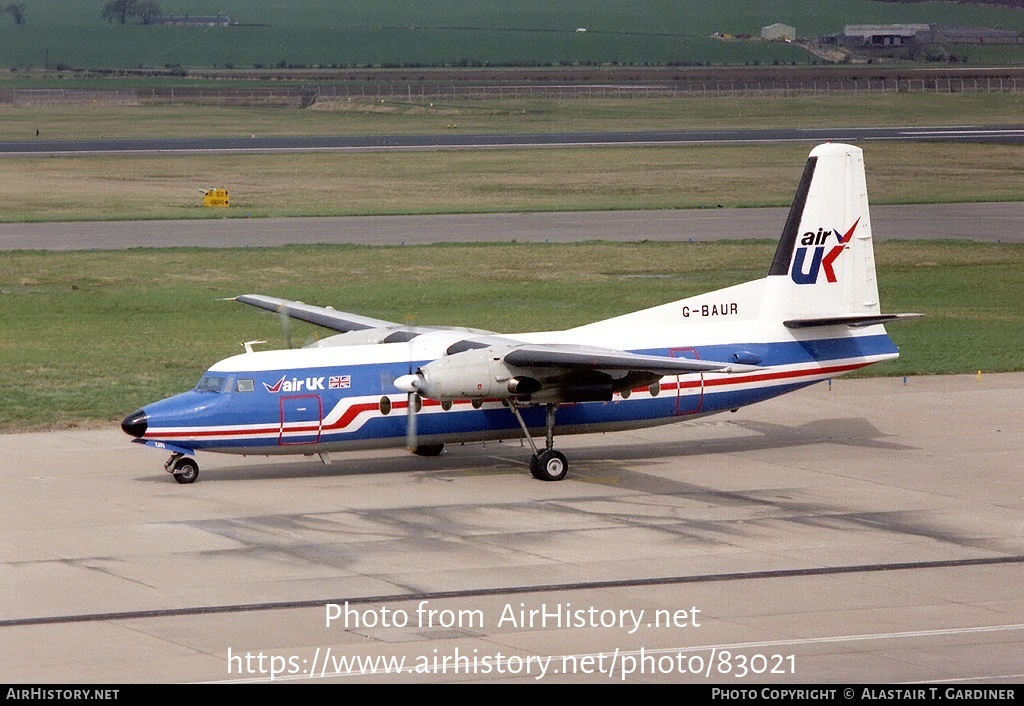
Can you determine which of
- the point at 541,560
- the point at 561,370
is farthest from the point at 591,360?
the point at 541,560

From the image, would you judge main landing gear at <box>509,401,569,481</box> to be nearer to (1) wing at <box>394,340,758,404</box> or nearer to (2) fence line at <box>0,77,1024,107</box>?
(1) wing at <box>394,340,758,404</box>

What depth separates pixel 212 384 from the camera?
27062 millimetres

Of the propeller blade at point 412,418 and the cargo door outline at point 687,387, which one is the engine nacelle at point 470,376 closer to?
the propeller blade at point 412,418

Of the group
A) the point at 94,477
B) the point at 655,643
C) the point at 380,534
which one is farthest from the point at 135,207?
the point at 655,643

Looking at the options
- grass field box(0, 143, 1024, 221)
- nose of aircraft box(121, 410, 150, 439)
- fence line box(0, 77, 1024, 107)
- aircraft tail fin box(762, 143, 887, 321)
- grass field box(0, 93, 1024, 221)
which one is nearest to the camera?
nose of aircraft box(121, 410, 150, 439)

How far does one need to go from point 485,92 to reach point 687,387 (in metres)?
129

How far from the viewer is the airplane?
86.6 ft

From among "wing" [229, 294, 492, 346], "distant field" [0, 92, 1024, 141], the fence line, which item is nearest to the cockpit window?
"wing" [229, 294, 492, 346]

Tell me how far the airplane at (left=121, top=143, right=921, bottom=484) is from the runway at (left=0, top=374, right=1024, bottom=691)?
3.45 feet

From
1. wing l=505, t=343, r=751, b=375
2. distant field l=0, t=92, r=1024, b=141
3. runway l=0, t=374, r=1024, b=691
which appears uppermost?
distant field l=0, t=92, r=1024, b=141

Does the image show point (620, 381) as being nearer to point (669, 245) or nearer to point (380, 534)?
point (380, 534)

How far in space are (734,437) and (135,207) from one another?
166ft

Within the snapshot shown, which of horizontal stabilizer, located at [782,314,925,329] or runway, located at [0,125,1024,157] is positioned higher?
runway, located at [0,125,1024,157]

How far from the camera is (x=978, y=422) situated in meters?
32.3
